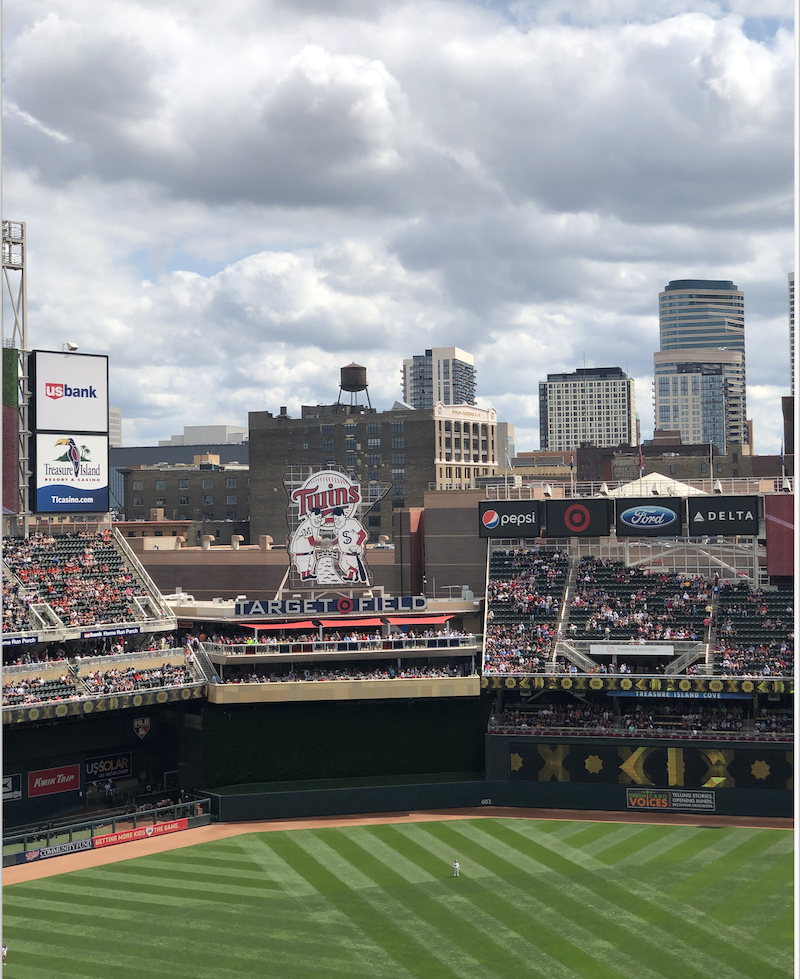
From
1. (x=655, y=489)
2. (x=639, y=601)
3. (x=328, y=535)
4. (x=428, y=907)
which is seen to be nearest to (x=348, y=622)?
(x=328, y=535)

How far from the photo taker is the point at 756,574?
6222 centimetres

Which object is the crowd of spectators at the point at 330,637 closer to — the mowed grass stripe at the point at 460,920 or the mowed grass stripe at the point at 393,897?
the mowed grass stripe at the point at 393,897

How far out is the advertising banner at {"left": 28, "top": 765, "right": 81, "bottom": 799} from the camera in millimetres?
54094

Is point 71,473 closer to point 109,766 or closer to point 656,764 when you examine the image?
point 109,766

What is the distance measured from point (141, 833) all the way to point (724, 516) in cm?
3612

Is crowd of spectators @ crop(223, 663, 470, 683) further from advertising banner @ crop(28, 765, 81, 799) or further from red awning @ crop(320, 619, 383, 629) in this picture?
advertising banner @ crop(28, 765, 81, 799)

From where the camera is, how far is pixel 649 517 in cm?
6297

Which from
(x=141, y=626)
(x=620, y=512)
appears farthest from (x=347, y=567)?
(x=620, y=512)

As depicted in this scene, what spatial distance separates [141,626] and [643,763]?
28.4 metres

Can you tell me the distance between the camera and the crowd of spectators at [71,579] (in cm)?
5862

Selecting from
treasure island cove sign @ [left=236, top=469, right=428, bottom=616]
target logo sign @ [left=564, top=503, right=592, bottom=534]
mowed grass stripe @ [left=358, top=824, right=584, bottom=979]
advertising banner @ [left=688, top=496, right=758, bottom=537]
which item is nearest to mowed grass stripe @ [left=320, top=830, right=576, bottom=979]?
mowed grass stripe @ [left=358, top=824, right=584, bottom=979]

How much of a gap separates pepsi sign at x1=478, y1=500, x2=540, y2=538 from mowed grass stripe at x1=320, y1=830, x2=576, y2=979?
77.7 feet

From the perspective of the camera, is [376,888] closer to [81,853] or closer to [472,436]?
[81,853]

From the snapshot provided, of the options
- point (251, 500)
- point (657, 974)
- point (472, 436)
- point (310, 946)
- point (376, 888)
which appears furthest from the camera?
point (472, 436)
